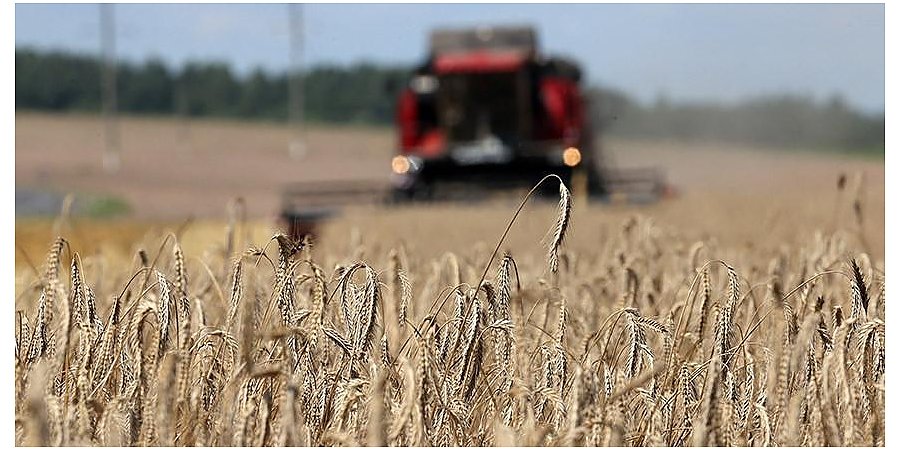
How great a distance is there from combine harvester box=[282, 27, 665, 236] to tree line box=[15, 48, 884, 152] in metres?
32.3

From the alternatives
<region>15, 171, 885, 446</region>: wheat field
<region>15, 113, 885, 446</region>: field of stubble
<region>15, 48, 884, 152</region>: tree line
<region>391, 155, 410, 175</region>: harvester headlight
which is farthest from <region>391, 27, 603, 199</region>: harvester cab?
<region>15, 48, 884, 152</region>: tree line

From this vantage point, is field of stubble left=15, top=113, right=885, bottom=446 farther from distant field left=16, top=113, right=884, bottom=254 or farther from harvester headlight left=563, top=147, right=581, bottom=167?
distant field left=16, top=113, right=884, bottom=254

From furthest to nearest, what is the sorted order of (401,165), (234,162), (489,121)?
1. (234,162)
2. (489,121)
3. (401,165)

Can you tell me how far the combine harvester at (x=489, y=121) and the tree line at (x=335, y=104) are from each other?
1272 inches

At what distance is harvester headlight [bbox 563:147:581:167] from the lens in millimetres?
16656

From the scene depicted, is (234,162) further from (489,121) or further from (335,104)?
(489,121)

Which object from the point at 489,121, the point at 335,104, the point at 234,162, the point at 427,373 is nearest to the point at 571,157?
the point at 489,121

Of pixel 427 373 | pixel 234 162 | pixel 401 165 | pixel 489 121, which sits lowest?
pixel 427 373

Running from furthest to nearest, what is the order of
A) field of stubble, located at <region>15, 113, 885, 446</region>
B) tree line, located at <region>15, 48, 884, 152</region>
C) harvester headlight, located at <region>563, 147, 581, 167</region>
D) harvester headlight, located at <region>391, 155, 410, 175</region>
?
tree line, located at <region>15, 48, 884, 152</region> → harvester headlight, located at <region>391, 155, 410, 175</region> → harvester headlight, located at <region>563, 147, 581, 167</region> → field of stubble, located at <region>15, 113, 885, 446</region>

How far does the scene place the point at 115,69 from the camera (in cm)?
6056

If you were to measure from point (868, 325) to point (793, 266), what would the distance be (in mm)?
2673

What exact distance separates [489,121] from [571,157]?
4.36 ft

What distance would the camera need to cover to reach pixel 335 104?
226ft
